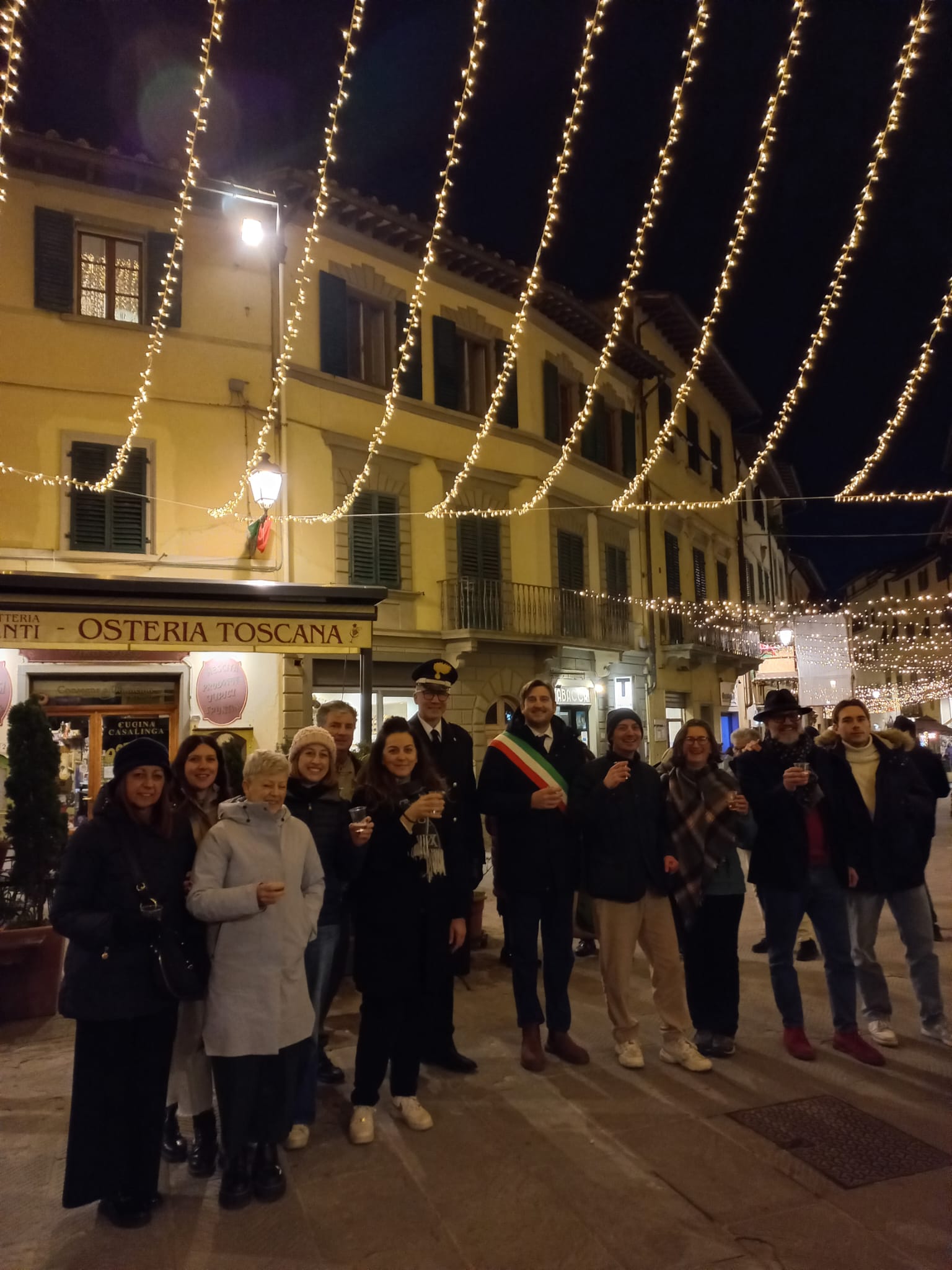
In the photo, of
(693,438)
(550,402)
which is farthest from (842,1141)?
(693,438)

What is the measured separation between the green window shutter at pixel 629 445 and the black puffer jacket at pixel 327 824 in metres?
16.7

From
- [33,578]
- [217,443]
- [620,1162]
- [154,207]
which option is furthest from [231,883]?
[154,207]

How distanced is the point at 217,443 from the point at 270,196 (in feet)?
11.9

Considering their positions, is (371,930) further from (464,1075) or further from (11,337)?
(11,337)

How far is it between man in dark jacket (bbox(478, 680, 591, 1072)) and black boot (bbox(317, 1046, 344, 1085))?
94cm

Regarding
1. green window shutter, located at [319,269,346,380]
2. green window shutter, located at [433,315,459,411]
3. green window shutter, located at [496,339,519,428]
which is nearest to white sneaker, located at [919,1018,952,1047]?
green window shutter, located at [319,269,346,380]

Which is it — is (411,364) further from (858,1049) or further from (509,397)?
(858,1049)

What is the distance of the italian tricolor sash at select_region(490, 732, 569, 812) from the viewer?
15.7ft

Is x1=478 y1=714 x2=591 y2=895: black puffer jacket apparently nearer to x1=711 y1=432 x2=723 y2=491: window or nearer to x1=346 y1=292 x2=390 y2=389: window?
x1=346 y1=292 x2=390 y2=389: window

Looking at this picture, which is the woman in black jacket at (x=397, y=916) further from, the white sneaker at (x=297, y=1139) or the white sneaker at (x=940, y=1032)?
the white sneaker at (x=940, y=1032)

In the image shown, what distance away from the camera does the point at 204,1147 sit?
3.60m

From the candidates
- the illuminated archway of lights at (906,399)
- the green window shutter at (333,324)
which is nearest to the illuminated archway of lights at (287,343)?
the green window shutter at (333,324)

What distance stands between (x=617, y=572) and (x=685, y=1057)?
49.7 ft

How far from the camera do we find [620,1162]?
3584mm
